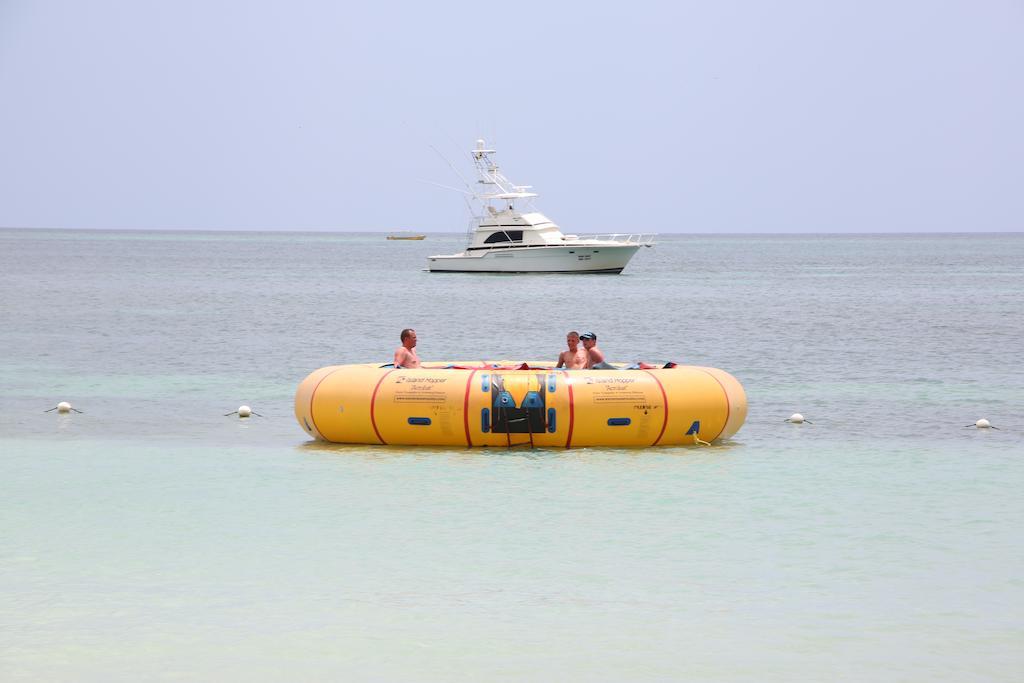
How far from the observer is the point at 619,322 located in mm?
35375

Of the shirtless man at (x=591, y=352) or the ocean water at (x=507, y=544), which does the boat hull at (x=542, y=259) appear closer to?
the ocean water at (x=507, y=544)

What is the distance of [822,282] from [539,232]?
1920 cm

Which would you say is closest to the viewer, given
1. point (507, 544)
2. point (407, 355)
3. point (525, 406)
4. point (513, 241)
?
point (507, 544)

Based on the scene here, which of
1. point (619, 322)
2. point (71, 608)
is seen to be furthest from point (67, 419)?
point (619, 322)

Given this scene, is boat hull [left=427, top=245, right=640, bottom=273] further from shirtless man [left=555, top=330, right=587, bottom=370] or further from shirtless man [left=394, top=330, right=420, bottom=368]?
shirtless man [left=555, top=330, right=587, bottom=370]

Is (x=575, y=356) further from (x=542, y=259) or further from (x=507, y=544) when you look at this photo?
(x=542, y=259)

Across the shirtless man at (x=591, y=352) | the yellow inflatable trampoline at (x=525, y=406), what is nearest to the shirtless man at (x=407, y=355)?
the yellow inflatable trampoline at (x=525, y=406)

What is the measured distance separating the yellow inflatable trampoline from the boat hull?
3828 centimetres

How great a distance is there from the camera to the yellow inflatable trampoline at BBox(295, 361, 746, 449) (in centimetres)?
1183

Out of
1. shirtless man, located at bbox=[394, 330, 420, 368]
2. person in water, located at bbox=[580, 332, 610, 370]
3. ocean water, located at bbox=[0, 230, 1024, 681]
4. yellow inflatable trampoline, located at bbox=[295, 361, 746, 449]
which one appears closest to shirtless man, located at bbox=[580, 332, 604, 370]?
person in water, located at bbox=[580, 332, 610, 370]

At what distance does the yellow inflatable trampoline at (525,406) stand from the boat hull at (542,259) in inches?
1507

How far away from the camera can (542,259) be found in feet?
168

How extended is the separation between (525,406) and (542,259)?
3962 centimetres

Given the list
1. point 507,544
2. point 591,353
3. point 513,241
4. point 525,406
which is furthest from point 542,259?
point 507,544
